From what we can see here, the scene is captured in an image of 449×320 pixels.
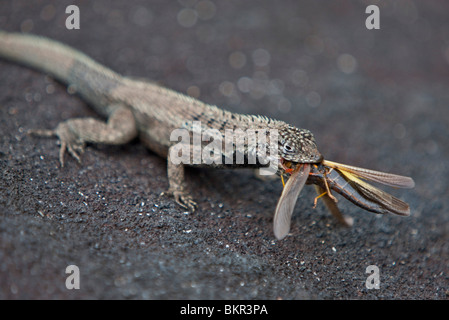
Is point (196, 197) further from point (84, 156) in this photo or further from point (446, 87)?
point (446, 87)

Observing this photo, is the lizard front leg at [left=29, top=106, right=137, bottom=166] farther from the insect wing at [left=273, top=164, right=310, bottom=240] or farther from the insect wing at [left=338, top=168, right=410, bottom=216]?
the insect wing at [left=338, top=168, right=410, bottom=216]

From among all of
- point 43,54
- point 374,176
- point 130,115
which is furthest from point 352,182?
point 43,54

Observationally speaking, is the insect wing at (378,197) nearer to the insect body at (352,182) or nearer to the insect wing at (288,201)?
the insect body at (352,182)

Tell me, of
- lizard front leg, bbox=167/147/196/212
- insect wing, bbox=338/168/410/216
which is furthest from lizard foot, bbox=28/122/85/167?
insect wing, bbox=338/168/410/216

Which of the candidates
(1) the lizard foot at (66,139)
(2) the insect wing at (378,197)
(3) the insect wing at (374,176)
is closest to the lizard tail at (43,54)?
(1) the lizard foot at (66,139)
